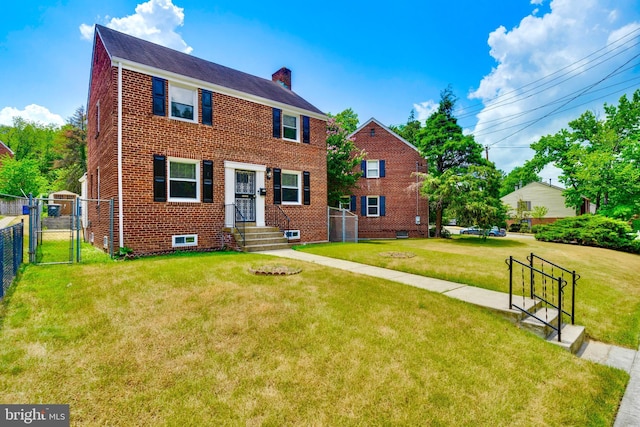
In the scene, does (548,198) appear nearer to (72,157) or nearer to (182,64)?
(182,64)

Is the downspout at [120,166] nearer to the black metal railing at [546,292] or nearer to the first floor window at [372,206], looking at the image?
the black metal railing at [546,292]

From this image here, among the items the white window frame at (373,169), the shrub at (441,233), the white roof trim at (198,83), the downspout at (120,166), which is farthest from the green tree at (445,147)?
the downspout at (120,166)

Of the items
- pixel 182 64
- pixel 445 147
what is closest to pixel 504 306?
pixel 182 64

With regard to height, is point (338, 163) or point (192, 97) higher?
point (192, 97)

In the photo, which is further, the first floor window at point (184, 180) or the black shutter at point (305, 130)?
the black shutter at point (305, 130)

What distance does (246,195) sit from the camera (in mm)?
11844

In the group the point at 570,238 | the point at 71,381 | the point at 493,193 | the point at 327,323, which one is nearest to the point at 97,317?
the point at 71,381

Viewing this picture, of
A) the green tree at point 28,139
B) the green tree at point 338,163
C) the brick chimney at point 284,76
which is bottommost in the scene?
the green tree at point 338,163

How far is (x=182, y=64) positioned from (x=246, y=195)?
18.8 ft

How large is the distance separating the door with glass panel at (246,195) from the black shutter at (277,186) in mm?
884

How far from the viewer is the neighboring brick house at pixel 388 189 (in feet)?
69.6

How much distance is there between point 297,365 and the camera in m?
3.19

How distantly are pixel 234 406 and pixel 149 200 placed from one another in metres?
8.70

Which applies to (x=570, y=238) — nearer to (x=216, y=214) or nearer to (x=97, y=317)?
(x=216, y=214)
